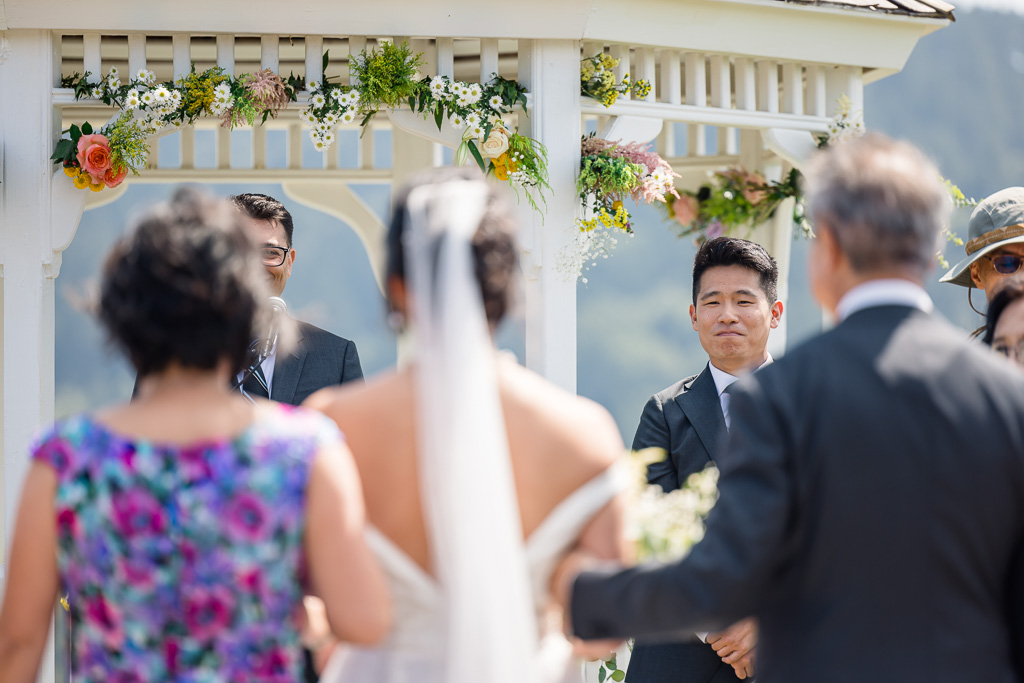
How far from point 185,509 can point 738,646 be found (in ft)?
7.67

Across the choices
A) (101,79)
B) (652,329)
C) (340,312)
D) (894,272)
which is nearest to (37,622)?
(894,272)

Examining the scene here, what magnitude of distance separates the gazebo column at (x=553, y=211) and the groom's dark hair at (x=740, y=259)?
918 millimetres

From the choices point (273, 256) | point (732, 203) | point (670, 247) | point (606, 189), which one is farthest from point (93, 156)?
point (670, 247)

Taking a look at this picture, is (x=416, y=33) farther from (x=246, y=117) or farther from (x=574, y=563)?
(x=574, y=563)

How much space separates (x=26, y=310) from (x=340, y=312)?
21.6m

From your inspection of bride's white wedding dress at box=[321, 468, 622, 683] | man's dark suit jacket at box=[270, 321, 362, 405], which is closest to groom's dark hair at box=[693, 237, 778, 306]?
man's dark suit jacket at box=[270, 321, 362, 405]

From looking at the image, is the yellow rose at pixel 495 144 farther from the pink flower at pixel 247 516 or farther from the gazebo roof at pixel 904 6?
the pink flower at pixel 247 516

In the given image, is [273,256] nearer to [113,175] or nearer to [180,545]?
[113,175]

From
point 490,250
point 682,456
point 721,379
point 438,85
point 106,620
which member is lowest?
point 106,620

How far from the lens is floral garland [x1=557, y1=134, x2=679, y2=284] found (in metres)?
4.80

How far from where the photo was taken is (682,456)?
3.80 m

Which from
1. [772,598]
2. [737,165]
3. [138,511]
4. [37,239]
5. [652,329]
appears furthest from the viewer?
[652,329]

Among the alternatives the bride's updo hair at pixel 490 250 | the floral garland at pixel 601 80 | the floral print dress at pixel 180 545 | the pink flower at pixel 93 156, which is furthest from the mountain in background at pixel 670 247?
the floral print dress at pixel 180 545

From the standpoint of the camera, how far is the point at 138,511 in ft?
6.30
